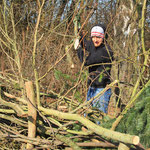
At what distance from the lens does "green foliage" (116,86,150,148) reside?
182 centimetres

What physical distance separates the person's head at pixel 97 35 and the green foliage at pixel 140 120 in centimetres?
158

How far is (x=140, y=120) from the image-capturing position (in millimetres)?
1844

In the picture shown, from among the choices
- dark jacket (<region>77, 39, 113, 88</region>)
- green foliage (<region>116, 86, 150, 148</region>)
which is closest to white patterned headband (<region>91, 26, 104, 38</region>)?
dark jacket (<region>77, 39, 113, 88</region>)

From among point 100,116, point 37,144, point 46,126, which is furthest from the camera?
point 100,116

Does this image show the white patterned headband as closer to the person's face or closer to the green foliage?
the person's face

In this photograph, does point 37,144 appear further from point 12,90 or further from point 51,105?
point 12,90

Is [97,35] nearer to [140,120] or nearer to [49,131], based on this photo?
[49,131]

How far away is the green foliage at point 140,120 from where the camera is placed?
1823mm

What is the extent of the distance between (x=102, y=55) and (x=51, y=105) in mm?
1096

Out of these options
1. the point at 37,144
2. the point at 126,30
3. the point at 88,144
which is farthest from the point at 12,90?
the point at 126,30

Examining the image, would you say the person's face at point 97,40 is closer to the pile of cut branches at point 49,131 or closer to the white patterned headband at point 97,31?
the white patterned headband at point 97,31

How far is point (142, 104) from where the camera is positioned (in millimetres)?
1932

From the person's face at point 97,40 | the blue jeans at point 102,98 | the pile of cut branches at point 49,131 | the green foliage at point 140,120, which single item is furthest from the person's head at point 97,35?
the green foliage at point 140,120

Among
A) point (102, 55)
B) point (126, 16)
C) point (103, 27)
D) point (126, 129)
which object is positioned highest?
point (126, 16)
